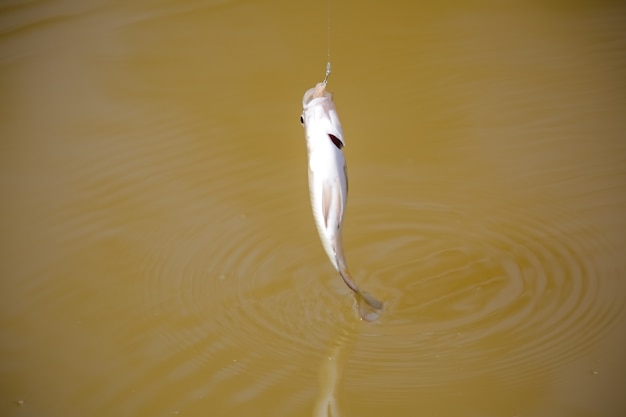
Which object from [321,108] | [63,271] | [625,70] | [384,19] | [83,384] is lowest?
[83,384]

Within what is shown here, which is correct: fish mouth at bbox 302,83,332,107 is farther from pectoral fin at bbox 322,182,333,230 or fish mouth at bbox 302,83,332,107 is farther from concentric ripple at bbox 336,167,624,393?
concentric ripple at bbox 336,167,624,393

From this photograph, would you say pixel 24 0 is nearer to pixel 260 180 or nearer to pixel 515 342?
pixel 260 180

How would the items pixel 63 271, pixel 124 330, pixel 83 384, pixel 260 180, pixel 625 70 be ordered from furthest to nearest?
pixel 625 70
pixel 260 180
pixel 63 271
pixel 124 330
pixel 83 384

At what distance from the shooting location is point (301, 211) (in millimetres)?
2971

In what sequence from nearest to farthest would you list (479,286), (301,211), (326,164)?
(326,164)
(479,286)
(301,211)

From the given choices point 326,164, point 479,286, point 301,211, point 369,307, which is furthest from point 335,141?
point 301,211

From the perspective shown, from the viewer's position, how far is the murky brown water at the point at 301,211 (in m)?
2.35

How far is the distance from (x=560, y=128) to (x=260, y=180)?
3.96ft

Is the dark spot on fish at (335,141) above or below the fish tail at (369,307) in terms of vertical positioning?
above

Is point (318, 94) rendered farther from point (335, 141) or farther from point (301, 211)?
point (301, 211)

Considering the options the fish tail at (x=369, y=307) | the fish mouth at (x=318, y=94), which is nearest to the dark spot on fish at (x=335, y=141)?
the fish mouth at (x=318, y=94)

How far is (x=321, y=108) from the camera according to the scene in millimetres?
1877

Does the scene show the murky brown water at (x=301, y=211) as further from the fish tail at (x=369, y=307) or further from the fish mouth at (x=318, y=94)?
the fish mouth at (x=318, y=94)

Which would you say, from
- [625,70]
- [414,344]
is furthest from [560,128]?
[414,344]
